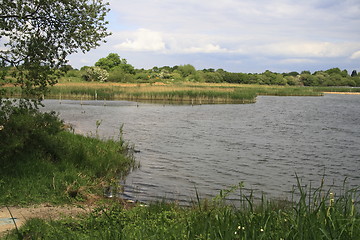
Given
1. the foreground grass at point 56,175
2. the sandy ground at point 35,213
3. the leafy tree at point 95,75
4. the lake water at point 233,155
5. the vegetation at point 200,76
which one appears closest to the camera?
the sandy ground at point 35,213

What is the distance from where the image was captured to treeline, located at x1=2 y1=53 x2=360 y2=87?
89.1m

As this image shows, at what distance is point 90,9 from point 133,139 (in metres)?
13.5

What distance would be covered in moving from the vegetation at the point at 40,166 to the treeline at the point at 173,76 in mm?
67195

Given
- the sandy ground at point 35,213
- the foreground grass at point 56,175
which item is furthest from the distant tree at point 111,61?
the sandy ground at point 35,213

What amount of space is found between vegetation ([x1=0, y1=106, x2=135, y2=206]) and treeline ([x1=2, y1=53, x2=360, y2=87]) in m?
67.2

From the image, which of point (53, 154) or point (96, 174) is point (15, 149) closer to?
point (53, 154)

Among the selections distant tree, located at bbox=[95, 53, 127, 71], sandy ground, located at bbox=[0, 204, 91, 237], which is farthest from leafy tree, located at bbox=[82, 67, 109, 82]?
sandy ground, located at bbox=[0, 204, 91, 237]

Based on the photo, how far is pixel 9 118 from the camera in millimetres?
10422

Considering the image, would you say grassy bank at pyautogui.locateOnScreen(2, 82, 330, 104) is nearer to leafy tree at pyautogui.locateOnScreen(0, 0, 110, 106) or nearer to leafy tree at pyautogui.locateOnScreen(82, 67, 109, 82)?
leafy tree at pyautogui.locateOnScreen(82, 67, 109, 82)

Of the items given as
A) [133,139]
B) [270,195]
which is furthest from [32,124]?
[133,139]

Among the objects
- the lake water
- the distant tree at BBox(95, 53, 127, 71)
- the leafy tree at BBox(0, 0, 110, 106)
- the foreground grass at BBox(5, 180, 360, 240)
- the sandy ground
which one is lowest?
the lake water

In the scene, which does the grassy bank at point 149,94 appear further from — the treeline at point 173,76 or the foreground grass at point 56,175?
the foreground grass at point 56,175

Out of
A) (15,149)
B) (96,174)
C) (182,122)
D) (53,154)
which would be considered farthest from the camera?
(182,122)

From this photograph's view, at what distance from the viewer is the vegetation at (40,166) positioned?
937 cm
